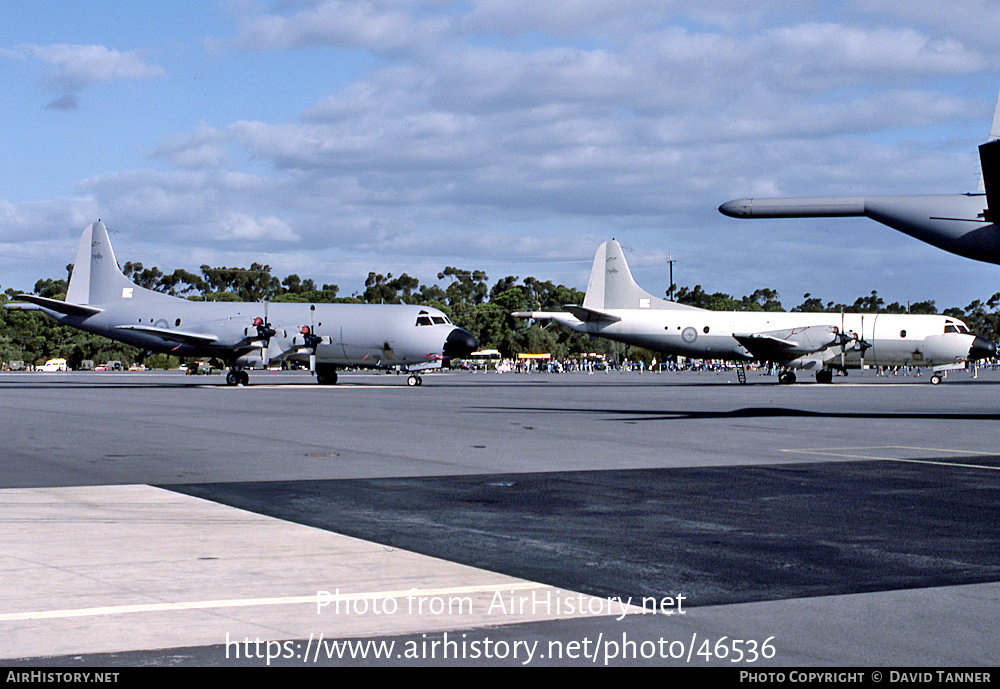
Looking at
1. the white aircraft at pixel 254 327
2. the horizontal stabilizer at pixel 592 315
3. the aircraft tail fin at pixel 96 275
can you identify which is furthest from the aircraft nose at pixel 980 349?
the aircraft tail fin at pixel 96 275

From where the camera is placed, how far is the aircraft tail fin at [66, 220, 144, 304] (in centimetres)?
5669

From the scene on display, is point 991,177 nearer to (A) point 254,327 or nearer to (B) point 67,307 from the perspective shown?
(A) point 254,327

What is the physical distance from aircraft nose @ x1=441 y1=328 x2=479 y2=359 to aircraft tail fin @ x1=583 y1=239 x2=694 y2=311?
44.3 feet

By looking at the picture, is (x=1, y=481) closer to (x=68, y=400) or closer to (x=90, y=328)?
(x=68, y=400)

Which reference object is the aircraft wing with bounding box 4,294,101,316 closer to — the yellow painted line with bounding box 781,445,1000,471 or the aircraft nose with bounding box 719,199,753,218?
the aircraft nose with bounding box 719,199,753,218

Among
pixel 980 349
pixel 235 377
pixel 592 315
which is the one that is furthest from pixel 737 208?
pixel 980 349

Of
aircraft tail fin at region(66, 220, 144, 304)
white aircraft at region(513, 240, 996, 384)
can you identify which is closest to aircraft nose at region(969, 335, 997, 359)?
white aircraft at region(513, 240, 996, 384)

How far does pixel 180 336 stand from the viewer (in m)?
54.1

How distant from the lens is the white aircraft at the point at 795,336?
211ft

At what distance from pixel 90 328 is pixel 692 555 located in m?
53.6

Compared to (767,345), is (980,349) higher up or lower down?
lower down

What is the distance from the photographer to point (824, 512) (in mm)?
11969

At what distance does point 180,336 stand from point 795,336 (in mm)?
36390

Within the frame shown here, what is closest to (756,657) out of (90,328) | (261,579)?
(261,579)
